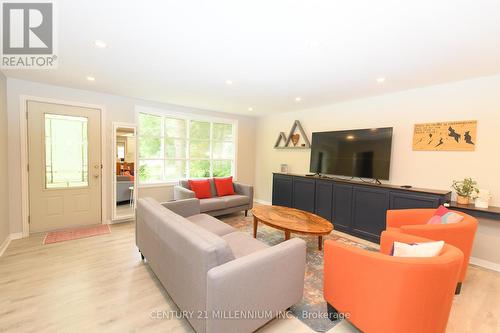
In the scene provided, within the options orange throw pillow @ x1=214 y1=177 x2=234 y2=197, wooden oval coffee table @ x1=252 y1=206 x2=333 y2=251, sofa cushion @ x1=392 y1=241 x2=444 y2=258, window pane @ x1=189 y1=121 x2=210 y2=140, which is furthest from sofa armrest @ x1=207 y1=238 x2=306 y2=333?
window pane @ x1=189 y1=121 x2=210 y2=140

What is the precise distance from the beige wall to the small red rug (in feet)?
1.63

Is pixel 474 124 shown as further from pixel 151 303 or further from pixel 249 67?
pixel 151 303

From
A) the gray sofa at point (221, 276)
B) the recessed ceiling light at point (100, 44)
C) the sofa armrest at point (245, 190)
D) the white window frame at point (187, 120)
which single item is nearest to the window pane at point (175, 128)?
the white window frame at point (187, 120)

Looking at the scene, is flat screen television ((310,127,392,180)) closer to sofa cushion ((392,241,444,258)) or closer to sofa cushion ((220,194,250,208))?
sofa cushion ((220,194,250,208))

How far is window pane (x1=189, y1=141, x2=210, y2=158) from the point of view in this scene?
5414 mm

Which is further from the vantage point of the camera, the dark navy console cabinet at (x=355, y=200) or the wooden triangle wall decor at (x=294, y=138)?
the wooden triangle wall decor at (x=294, y=138)

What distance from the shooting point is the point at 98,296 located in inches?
81.0

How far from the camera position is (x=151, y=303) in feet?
6.54

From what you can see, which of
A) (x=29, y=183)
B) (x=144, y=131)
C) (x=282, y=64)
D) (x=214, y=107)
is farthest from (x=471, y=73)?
(x=29, y=183)

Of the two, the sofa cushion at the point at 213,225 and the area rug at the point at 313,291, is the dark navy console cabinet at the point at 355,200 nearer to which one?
the area rug at the point at 313,291

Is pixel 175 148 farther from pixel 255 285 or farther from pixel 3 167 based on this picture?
pixel 255 285

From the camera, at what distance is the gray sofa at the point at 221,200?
4195 millimetres

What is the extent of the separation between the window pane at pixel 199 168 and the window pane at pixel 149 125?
1.09 m
